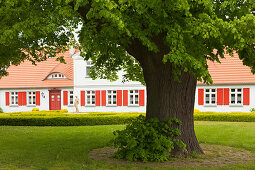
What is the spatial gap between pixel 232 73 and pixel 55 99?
1667 cm

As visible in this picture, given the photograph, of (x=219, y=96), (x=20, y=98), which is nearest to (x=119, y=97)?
(x=219, y=96)

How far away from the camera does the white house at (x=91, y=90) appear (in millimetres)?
25797

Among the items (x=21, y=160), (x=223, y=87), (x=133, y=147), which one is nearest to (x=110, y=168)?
(x=133, y=147)

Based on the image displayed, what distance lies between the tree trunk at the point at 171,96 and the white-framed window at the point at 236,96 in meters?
18.0

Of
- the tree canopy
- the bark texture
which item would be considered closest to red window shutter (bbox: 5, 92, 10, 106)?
the tree canopy

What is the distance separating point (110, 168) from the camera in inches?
290

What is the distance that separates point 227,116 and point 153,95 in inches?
581

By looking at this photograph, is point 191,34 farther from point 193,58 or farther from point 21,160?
point 21,160

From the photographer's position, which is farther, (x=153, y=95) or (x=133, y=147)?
(x=153, y=95)

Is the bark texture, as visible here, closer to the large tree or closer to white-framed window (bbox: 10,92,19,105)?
the large tree

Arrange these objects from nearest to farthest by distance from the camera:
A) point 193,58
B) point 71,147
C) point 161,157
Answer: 1. point 193,58
2. point 161,157
3. point 71,147

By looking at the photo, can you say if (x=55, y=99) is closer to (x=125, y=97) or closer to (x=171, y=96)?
(x=125, y=97)

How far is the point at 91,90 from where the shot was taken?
29672 millimetres

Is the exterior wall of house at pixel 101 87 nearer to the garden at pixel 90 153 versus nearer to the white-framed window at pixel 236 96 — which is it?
the white-framed window at pixel 236 96
